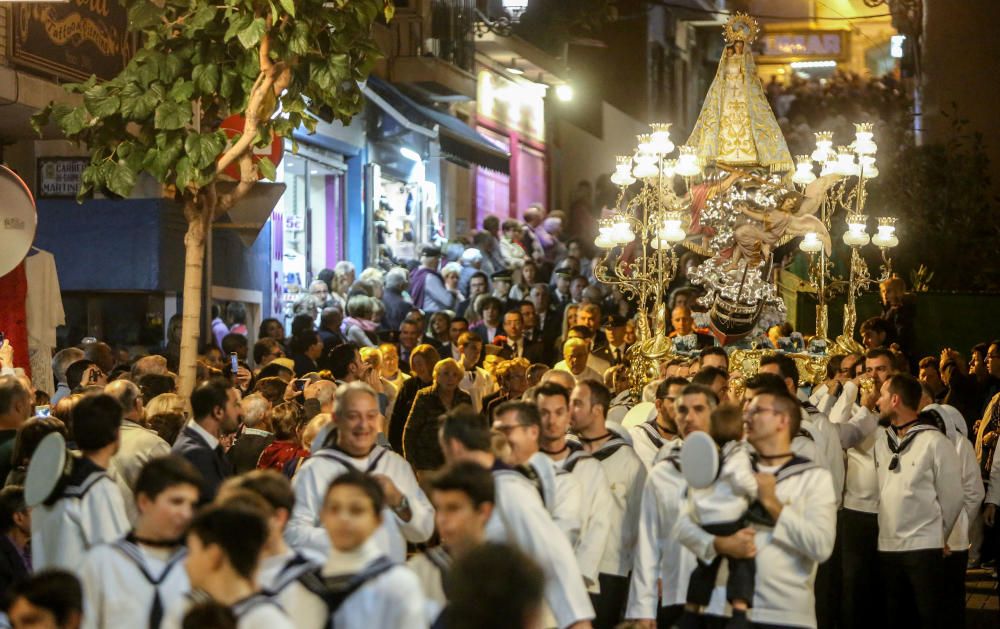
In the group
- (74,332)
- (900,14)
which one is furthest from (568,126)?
(74,332)

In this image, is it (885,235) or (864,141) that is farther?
(885,235)

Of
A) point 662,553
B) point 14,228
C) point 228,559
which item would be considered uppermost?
point 14,228

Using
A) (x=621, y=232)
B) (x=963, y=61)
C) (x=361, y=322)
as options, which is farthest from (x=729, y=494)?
(x=963, y=61)

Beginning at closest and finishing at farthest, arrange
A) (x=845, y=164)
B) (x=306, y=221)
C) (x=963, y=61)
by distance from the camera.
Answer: (x=845, y=164) < (x=306, y=221) < (x=963, y=61)

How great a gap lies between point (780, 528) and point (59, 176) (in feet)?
40.0

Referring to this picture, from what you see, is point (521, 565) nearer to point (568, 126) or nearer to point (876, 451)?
point (876, 451)

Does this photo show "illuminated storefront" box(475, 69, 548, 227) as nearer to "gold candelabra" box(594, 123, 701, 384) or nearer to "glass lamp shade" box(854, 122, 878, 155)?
"gold candelabra" box(594, 123, 701, 384)

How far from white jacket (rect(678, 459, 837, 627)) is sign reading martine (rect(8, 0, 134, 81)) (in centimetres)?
1023

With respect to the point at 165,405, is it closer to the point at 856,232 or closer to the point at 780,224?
the point at 780,224

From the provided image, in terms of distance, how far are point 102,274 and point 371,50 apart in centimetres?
781

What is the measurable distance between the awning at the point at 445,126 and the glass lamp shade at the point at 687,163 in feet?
39.1

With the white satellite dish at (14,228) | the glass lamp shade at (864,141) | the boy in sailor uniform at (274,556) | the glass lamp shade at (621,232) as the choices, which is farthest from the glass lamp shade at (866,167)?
the boy in sailor uniform at (274,556)

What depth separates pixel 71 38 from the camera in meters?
18.2

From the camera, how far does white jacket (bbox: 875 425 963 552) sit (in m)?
12.8
